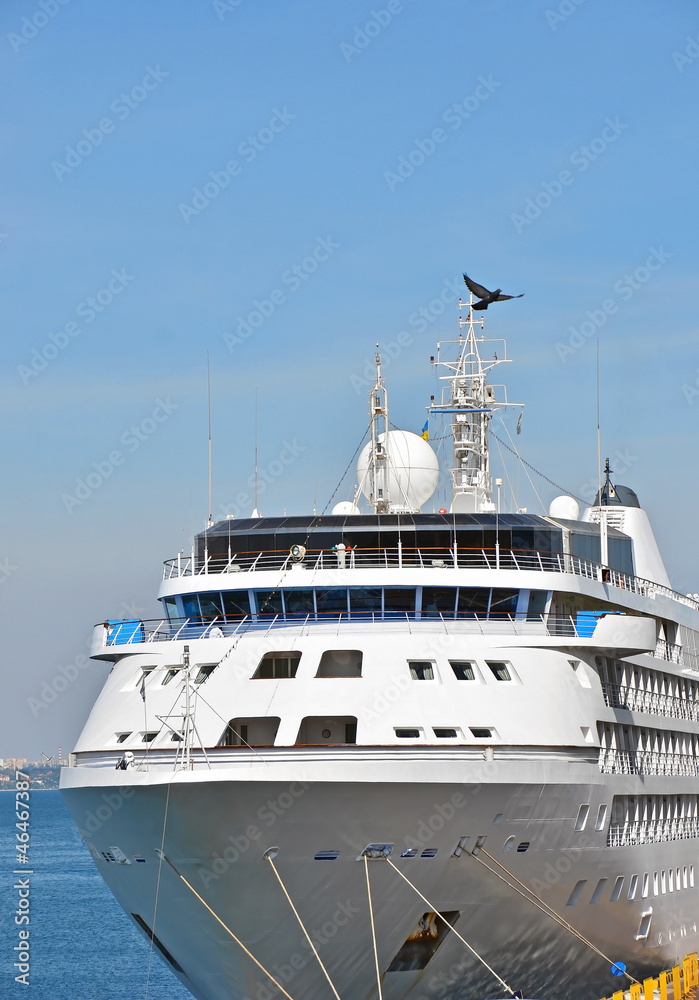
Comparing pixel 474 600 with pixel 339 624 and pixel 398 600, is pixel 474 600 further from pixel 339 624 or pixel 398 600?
pixel 339 624

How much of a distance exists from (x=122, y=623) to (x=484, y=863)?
9.02m

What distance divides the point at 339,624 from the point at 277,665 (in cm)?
144

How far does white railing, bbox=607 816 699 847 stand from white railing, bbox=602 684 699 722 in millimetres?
2487

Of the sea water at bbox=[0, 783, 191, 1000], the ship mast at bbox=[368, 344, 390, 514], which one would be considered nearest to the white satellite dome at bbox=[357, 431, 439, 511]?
the ship mast at bbox=[368, 344, 390, 514]

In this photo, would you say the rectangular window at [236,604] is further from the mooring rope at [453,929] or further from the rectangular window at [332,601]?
the mooring rope at [453,929]

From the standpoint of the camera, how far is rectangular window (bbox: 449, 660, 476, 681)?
26.0m

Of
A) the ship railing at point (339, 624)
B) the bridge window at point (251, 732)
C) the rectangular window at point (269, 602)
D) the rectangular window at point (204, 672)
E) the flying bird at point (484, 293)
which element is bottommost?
the bridge window at point (251, 732)

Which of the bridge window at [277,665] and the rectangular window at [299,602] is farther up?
the rectangular window at [299,602]

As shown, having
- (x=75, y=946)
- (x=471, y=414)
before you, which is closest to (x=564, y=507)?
(x=471, y=414)

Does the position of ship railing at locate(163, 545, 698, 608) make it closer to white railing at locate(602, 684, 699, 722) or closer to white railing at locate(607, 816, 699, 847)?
white railing at locate(602, 684, 699, 722)

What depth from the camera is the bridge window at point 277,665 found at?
26.1m

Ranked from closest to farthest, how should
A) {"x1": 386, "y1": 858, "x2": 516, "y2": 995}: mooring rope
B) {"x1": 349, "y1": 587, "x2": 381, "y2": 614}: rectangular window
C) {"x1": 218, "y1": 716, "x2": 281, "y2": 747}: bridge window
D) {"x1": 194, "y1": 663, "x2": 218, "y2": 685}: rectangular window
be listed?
{"x1": 386, "y1": 858, "x2": 516, "y2": 995}: mooring rope → {"x1": 218, "y1": 716, "x2": 281, "y2": 747}: bridge window → {"x1": 194, "y1": 663, "x2": 218, "y2": 685}: rectangular window → {"x1": 349, "y1": 587, "x2": 381, "y2": 614}: rectangular window

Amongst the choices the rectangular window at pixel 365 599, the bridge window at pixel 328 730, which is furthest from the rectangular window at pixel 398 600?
the bridge window at pixel 328 730

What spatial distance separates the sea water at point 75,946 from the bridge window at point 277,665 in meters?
11.8
